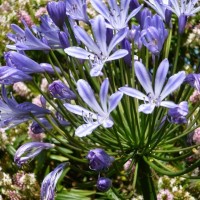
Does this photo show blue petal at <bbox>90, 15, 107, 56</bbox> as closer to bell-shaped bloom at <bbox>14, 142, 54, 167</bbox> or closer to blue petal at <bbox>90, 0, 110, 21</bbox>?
blue petal at <bbox>90, 0, 110, 21</bbox>

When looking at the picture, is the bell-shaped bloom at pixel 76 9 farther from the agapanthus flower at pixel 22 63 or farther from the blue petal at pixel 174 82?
the blue petal at pixel 174 82

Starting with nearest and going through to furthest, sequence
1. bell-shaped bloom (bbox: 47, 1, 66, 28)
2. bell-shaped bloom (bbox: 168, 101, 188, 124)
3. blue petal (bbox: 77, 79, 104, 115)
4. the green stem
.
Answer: bell-shaped bloom (bbox: 168, 101, 188, 124) < blue petal (bbox: 77, 79, 104, 115) < bell-shaped bloom (bbox: 47, 1, 66, 28) < the green stem

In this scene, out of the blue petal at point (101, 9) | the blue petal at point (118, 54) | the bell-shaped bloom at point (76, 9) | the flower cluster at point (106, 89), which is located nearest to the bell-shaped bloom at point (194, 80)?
the flower cluster at point (106, 89)

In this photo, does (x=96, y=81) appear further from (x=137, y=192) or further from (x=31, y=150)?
(x=137, y=192)

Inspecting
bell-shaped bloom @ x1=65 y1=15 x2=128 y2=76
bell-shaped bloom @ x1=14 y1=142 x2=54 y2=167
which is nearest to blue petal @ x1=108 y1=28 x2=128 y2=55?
bell-shaped bloom @ x1=65 y1=15 x2=128 y2=76

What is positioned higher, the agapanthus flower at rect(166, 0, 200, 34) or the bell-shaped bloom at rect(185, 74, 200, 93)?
the agapanthus flower at rect(166, 0, 200, 34)

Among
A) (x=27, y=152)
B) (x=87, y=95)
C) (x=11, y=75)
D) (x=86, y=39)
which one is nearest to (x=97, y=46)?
(x=86, y=39)

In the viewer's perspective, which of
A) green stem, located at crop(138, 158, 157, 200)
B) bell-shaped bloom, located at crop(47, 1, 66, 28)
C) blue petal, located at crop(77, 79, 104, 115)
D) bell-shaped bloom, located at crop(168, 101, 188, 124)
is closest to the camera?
bell-shaped bloom, located at crop(168, 101, 188, 124)

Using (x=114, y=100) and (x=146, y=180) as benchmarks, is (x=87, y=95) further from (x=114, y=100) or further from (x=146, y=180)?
(x=146, y=180)
